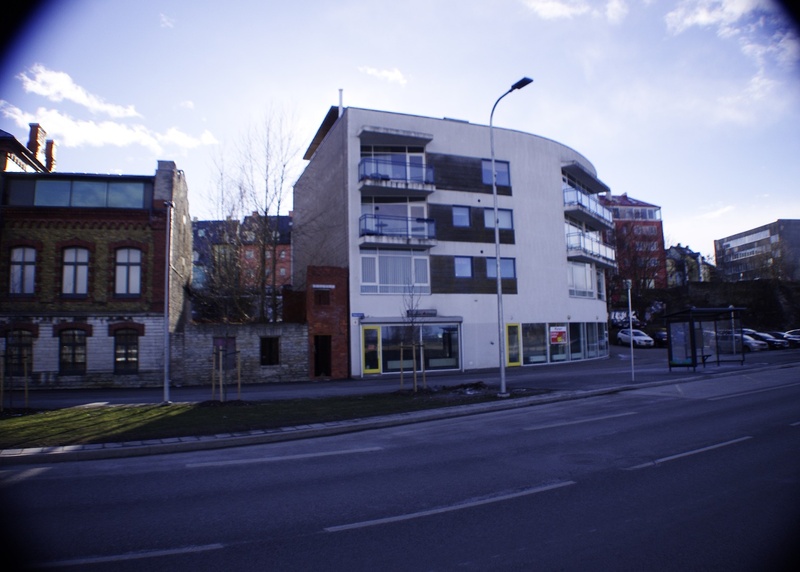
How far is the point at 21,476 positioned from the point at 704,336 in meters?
28.0

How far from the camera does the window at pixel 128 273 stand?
81.0 ft

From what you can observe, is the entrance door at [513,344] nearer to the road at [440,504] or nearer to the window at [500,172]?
the window at [500,172]

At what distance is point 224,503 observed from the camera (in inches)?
247

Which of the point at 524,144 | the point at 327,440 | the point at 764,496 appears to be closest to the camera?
the point at 764,496

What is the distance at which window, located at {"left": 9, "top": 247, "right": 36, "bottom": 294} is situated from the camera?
23614 mm

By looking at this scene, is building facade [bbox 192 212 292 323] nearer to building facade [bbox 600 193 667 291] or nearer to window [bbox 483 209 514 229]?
window [bbox 483 209 514 229]

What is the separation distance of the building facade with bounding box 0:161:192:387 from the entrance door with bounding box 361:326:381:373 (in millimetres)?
9707

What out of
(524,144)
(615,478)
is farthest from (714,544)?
(524,144)

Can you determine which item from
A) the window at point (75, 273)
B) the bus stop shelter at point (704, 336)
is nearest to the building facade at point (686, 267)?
the bus stop shelter at point (704, 336)

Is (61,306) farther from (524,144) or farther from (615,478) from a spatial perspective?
(524,144)

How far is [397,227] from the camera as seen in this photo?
94.7ft

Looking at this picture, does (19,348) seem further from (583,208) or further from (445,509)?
(583,208)

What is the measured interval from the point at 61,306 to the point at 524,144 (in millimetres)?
27390

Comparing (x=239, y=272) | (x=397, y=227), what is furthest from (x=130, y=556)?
(x=239, y=272)
